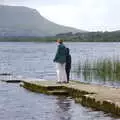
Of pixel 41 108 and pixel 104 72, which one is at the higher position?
pixel 41 108

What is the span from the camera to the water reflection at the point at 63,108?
61.9ft

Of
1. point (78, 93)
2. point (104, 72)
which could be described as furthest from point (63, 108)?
point (104, 72)

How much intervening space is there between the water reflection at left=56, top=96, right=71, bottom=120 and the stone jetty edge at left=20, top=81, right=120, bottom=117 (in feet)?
1.51

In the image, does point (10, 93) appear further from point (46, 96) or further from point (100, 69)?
point (100, 69)

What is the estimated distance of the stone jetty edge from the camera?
1882cm

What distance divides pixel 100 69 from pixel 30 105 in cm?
1553

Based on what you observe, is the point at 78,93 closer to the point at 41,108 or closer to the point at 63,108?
the point at 63,108

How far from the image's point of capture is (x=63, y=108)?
20.7 meters

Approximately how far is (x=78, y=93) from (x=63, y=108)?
2.33 meters

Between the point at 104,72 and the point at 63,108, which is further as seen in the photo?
the point at 104,72

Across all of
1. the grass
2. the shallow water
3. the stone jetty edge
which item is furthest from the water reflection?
the grass

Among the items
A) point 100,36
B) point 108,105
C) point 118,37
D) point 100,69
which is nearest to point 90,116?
point 108,105

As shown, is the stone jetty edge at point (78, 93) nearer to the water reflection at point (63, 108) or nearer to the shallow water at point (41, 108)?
the shallow water at point (41, 108)

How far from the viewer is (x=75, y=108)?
67.4 ft
